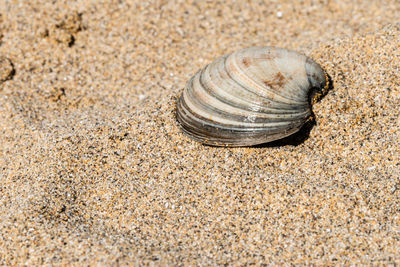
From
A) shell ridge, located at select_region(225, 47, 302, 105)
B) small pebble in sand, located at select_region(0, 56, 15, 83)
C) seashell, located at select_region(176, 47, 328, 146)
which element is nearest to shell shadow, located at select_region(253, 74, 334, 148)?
seashell, located at select_region(176, 47, 328, 146)

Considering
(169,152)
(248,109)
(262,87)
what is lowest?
(169,152)

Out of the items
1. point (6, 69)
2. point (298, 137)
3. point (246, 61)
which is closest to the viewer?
point (246, 61)

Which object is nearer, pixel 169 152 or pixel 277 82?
pixel 277 82

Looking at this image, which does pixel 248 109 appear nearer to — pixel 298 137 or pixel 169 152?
pixel 298 137

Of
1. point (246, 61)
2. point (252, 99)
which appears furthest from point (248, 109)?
point (246, 61)

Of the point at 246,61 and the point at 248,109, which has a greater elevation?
the point at 246,61

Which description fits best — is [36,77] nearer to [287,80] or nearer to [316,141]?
[287,80]

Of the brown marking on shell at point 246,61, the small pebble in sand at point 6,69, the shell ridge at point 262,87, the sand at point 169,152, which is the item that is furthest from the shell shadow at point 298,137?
the small pebble in sand at point 6,69
